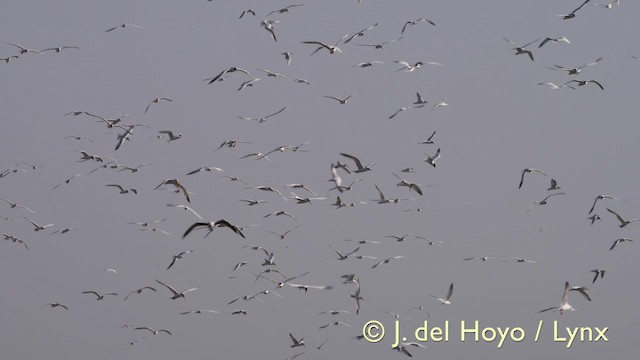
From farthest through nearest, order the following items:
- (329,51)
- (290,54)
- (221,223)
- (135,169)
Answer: (135,169)
(290,54)
(329,51)
(221,223)

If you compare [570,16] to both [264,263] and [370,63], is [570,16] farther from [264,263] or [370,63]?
[264,263]

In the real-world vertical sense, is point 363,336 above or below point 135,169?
below

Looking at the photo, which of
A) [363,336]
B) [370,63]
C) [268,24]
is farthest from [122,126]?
[363,336]

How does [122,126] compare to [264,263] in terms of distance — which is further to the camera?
[264,263]

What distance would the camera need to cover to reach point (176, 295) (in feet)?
148

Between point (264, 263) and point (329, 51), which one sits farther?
point (264, 263)

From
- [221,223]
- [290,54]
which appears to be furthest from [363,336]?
[221,223]

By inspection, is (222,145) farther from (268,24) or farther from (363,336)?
(363,336)

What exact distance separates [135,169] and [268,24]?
809 cm

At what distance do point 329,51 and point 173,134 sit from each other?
22.8 ft

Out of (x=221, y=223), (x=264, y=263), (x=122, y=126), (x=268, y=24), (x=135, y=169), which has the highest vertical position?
(x=221, y=223)

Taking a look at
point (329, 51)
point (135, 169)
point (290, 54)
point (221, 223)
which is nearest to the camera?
point (221, 223)

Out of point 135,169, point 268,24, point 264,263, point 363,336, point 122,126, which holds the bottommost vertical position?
point 363,336

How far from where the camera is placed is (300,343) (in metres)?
48.9
